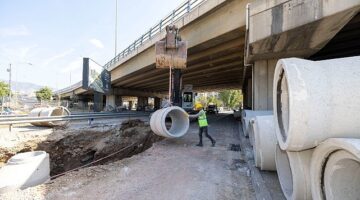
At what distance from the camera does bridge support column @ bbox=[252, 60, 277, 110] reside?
10913mm

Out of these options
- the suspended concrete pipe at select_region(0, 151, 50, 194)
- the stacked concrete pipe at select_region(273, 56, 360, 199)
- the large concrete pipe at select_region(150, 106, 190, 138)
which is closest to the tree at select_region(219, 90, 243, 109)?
the large concrete pipe at select_region(150, 106, 190, 138)

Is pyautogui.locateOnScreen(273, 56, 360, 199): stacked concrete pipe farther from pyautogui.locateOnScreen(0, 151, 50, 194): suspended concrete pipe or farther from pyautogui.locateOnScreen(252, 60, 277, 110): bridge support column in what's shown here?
pyautogui.locateOnScreen(252, 60, 277, 110): bridge support column

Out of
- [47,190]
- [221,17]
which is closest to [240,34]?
[221,17]

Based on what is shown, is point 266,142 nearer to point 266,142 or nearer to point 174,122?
point 266,142

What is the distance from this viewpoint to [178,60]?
36.7 ft

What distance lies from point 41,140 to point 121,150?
12.6ft

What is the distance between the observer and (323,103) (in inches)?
115

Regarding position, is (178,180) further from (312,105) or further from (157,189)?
(312,105)

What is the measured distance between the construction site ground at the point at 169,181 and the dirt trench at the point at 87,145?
15.7 ft

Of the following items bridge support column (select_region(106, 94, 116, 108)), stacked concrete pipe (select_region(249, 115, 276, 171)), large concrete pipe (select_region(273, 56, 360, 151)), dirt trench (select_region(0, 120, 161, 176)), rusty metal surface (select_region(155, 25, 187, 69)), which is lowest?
dirt trench (select_region(0, 120, 161, 176))

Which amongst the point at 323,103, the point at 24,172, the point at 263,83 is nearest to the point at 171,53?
the point at 263,83

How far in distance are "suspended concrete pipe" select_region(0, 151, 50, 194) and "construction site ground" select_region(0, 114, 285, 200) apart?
1.31ft

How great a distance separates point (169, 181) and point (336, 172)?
12.4 feet

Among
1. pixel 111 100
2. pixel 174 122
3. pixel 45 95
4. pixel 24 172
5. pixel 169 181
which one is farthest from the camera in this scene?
pixel 45 95
